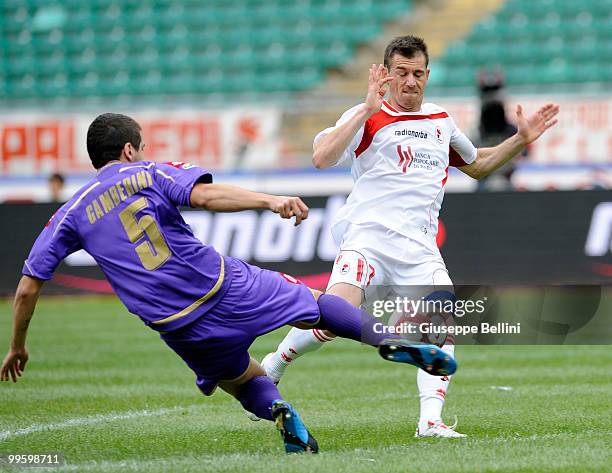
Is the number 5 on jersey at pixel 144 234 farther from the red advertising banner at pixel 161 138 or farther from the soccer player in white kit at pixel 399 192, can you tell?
the red advertising banner at pixel 161 138

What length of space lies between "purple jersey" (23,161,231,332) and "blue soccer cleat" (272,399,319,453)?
2.30 feet

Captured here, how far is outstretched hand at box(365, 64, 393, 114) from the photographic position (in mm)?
5977

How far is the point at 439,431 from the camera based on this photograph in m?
6.12

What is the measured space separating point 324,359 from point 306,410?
3.22 m

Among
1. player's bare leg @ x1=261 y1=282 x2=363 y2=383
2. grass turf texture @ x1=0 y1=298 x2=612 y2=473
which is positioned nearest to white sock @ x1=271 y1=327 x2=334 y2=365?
player's bare leg @ x1=261 y1=282 x2=363 y2=383

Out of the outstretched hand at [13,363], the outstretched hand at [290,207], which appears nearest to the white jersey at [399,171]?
the outstretched hand at [290,207]

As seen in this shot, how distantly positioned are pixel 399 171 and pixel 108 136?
1918mm

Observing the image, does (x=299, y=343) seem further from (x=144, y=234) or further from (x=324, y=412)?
(x=144, y=234)

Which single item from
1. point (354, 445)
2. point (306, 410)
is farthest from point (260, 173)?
point (354, 445)

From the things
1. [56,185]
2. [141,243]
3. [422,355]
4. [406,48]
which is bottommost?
[56,185]

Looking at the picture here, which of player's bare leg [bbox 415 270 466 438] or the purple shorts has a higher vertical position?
the purple shorts

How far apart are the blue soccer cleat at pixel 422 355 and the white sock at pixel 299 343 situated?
153 centimetres

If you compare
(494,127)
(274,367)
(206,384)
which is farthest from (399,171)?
(494,127)

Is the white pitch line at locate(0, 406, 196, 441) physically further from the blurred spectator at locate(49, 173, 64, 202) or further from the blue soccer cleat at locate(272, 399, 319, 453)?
the blurred spectator at locate(49, 173, 64, 202)
